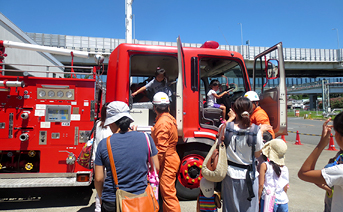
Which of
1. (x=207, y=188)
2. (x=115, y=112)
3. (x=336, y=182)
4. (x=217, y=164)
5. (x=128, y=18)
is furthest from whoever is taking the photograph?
(x=128, y=18)

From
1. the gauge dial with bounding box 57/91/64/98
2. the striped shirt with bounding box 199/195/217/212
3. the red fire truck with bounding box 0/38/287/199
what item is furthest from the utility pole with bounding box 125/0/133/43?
the striped shirt with bounding box 199/195/217/212

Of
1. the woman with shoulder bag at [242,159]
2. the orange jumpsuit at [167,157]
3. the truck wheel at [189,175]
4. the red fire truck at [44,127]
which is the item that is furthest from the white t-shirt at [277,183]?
the red fire truck at [44,127]

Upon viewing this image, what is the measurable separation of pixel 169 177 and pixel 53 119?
243cm

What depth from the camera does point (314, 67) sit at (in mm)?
33750

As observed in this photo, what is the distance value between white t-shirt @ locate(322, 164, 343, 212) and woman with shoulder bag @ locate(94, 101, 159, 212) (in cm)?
147

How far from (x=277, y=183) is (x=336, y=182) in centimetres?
124

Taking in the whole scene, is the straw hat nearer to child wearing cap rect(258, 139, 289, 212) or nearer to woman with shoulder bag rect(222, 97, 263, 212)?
child wearing cap rect(258, 139, 289, 212)

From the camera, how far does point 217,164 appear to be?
2447mm

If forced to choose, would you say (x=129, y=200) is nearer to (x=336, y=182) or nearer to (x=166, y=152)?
(x=166, y=152)

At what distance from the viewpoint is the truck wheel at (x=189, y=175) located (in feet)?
13.4

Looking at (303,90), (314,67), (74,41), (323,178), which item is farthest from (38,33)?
(303,90)

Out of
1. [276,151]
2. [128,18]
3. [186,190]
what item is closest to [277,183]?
[276,151]

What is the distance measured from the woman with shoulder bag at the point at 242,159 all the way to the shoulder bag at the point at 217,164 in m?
0.09

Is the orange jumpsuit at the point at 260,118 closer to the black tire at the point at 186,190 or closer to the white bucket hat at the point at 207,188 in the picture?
the black tire at the point at 186,190
